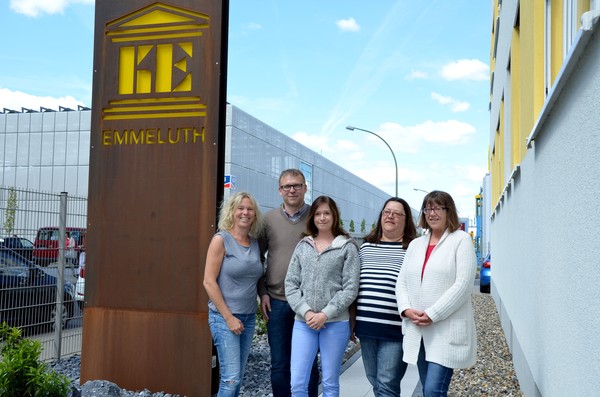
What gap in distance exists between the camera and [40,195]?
6895 millimetres

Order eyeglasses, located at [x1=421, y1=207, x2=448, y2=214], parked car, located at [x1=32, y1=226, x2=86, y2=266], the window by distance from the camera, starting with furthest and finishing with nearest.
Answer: parked car, located at [x1=32, y1=226, x2=86, y2=266]
eyeglasses, located at [x1=421, y1=207, x2=448, y2=214]
the window


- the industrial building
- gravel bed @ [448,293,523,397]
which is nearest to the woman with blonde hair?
gravel bed @ [448,293,523,397]

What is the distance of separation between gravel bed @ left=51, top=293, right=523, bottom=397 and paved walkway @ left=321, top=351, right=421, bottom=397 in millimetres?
328

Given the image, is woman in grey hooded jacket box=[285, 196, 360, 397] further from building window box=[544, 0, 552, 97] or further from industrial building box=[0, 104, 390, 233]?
industrial building box=[0, 104, 390, 233]

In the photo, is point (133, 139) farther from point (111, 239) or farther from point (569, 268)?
point (569, 268)

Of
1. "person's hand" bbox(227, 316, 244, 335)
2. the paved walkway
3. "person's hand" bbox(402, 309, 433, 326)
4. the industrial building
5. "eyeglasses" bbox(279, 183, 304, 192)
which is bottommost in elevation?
the paved walkway

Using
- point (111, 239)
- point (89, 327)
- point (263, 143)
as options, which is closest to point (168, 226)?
point (111, 239)

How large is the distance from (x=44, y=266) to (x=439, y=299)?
5.17 metres

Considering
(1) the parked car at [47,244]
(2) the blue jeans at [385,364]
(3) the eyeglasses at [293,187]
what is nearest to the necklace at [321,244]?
(3) the eyeglasses at [293,187]

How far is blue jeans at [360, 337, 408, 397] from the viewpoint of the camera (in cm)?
389

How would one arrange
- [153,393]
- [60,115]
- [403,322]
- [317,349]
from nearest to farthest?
[403,322], [317,349], [153,393], [60,115]

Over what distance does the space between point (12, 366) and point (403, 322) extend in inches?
104

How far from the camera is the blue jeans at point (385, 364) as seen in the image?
389 centimetres

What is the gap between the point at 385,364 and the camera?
3.93 m
